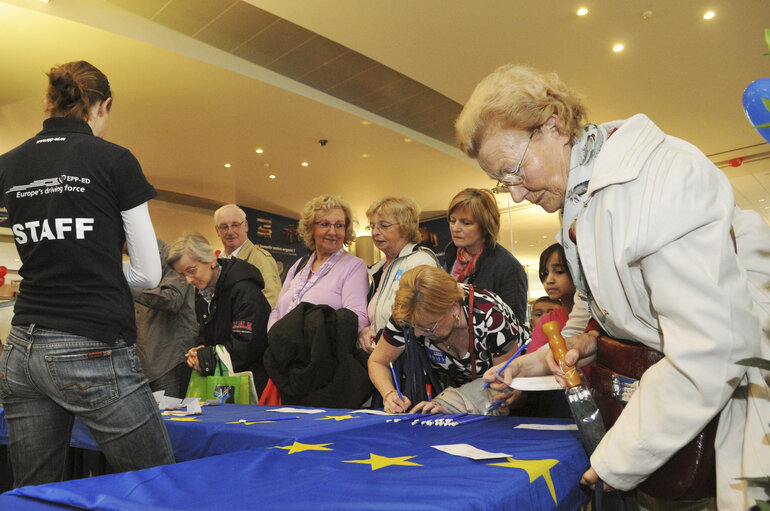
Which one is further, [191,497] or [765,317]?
[765,317]

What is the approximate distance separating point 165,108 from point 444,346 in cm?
649

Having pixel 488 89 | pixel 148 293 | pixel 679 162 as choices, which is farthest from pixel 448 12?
pixel 679 162

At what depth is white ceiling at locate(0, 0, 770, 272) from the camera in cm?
535

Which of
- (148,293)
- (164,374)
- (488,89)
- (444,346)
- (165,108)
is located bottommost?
(164,374)

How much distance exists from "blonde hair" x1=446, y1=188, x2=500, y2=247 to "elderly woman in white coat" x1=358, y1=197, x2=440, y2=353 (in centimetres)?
28

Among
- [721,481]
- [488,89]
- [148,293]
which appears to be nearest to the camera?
[721,481]

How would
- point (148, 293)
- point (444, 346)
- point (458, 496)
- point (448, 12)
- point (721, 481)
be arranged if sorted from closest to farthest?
point (458, 496)
point (721, 481)
point (444, 346)
point (148, 293)
point (448, 12)

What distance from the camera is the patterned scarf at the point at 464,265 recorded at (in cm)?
284

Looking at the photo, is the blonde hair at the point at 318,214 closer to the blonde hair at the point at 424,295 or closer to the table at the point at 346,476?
the blonde hair at the point at 424,295

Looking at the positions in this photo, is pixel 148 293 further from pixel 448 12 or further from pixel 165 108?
pixel 165 108

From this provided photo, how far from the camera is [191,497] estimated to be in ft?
2.52

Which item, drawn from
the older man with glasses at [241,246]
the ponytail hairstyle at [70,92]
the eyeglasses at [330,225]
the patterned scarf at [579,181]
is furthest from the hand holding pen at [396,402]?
the older man with glasses at [241,246]

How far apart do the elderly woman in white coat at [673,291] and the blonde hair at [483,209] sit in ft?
5.61

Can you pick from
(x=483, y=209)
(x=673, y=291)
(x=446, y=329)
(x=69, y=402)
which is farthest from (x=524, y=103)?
(x=483, y=209)
